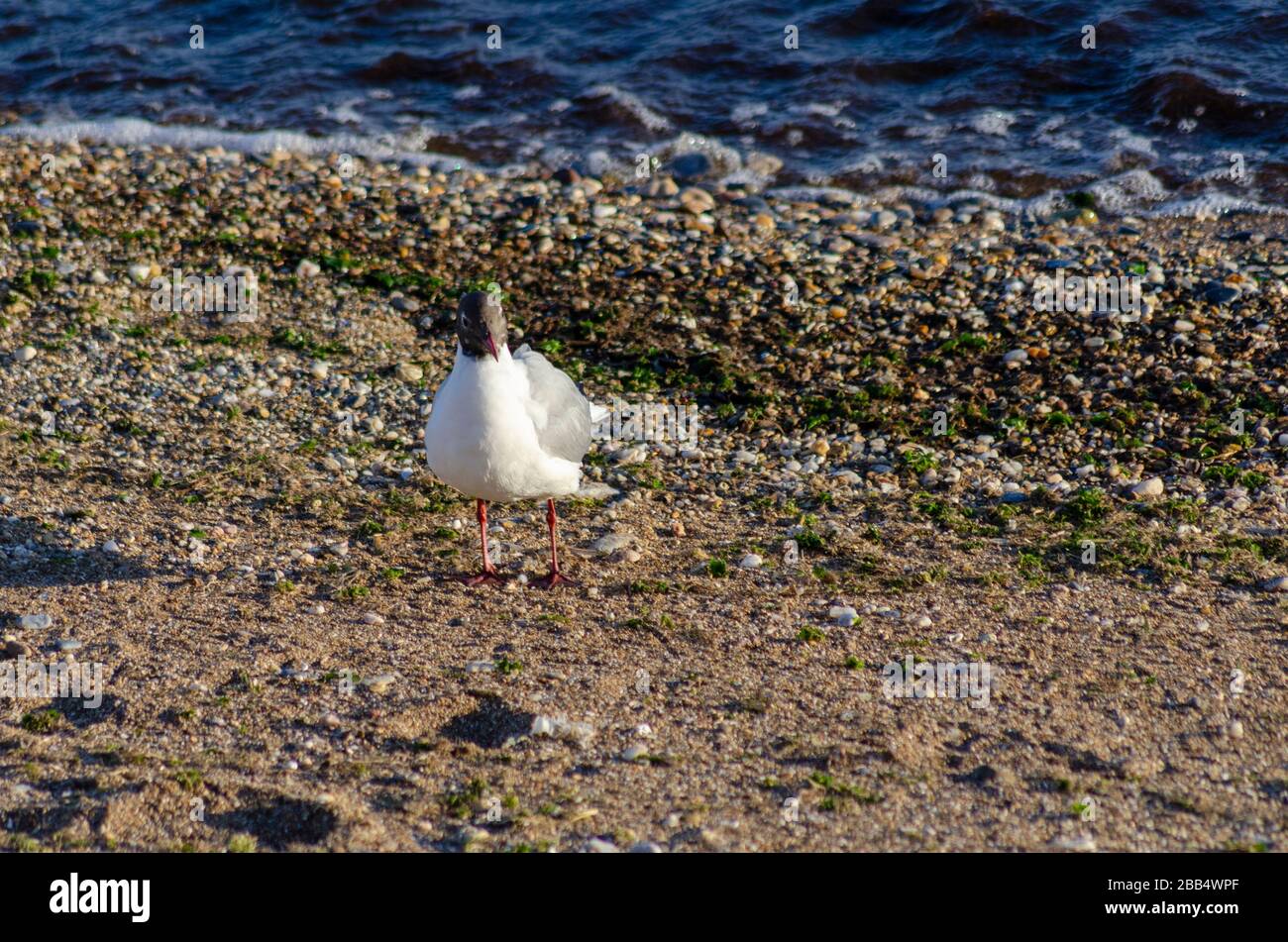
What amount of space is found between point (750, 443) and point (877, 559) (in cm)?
190

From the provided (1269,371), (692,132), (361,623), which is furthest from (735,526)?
(692,132)

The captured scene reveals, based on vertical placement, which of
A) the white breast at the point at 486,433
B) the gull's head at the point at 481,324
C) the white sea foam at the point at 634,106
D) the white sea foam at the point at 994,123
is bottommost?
the white breast at the point at 486,433

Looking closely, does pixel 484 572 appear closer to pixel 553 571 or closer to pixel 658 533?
pixel 553 571

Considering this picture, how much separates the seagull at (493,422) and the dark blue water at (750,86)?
8.89m

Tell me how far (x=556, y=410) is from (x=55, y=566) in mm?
3034

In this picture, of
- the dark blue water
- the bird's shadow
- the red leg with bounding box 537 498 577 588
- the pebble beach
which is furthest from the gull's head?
the dark blue water

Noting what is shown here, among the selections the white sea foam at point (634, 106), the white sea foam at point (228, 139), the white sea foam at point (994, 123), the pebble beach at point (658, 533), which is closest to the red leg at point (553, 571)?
the pebble beach at point (658, 533)

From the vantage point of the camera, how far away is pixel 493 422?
6.98m

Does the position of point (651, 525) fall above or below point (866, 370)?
below

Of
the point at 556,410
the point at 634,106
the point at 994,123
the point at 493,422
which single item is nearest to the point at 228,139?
the point at 634,106

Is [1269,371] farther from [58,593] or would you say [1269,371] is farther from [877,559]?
[58,593]

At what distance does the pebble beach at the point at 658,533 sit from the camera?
543 cm

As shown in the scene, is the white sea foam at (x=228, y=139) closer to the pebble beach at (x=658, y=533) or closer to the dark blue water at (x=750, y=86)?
the dark blue water at (x=750, y=86)

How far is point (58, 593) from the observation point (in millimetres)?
7188
